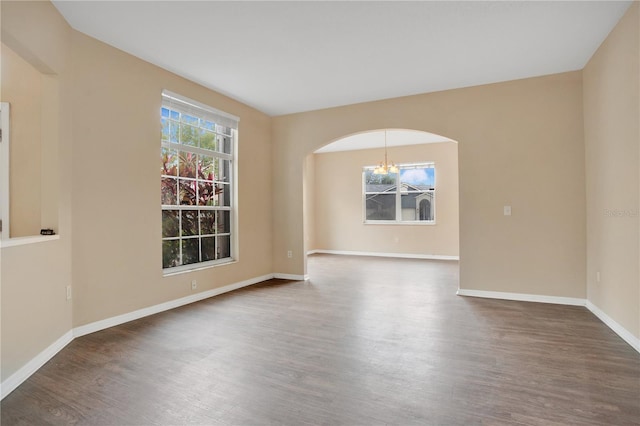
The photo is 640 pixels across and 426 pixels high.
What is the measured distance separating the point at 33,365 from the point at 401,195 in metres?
7.71

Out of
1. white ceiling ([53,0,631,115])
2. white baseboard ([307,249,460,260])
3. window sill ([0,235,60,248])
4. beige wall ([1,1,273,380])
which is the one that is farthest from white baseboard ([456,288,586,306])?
window sill ([0,235,60,248])

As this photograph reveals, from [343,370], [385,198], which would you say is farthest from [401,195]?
[343,370]

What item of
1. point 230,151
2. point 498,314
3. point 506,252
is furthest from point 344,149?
point 498,314

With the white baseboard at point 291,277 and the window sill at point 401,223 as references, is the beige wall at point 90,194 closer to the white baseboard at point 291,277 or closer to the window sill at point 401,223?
the white baseboard at point 291,277

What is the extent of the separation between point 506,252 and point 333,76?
3.24 m

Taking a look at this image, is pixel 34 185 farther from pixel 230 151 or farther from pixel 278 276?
pixel 278 276

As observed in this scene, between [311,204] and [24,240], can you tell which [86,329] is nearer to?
[24,240]

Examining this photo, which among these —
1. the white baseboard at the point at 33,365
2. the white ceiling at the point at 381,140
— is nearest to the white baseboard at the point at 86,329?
the white baseboard at the point at 33,365

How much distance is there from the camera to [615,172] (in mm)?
3123

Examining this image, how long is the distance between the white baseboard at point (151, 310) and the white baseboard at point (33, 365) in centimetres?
17

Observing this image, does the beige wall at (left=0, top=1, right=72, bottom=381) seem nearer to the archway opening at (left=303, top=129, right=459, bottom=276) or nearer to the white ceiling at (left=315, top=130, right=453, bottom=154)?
the white ceiling at (left=315, top=130, right=453, bottom=154)

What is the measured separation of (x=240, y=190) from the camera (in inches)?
206

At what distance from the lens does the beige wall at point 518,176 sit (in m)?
4.04

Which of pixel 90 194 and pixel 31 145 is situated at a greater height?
pixel 31 145
